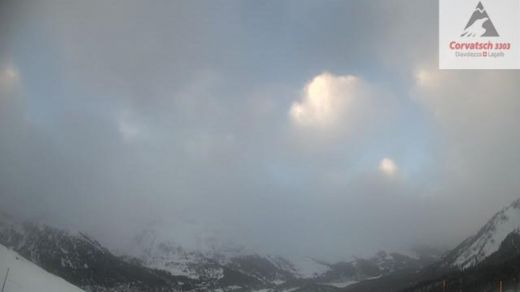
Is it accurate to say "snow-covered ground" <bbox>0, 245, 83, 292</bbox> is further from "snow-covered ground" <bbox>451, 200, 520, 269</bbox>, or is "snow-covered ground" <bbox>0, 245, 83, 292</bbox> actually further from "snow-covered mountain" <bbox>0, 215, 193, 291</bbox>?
"snow-covered ground" <bbox>451, 200, 520, 269</bbox>

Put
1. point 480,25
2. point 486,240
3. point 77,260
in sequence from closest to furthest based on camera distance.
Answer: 1. point 480,25
2. point 486,240
3. point 77,260

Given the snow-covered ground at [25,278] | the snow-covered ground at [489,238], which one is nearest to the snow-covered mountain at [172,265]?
the snow-covered ground at [25,278]

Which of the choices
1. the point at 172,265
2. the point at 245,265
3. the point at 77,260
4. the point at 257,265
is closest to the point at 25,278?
the point at 77,260

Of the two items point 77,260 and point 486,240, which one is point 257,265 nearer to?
point 77,260

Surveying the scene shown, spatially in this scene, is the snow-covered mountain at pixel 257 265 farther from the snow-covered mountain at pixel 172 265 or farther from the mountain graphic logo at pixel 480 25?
the mountain graphic logo at pixel 480 25

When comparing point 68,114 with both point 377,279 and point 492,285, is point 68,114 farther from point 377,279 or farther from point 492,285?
point 492,285
